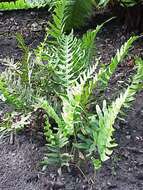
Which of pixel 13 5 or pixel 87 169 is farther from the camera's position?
pixel 13 5

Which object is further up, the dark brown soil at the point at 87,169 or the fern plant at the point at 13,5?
the fern plant at the point at 13,5

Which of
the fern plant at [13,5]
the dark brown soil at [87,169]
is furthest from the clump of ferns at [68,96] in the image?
the fern plant at [13,5]

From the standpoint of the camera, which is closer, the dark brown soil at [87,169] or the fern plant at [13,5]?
the dark brown soil at [87,169]

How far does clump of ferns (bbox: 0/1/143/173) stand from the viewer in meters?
2.01

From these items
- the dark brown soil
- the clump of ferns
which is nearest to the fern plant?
the clump of ferns

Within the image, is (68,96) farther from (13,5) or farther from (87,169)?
(13,5)

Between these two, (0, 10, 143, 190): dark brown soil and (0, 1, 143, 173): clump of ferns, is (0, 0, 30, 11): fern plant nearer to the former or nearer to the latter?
(0, 1, 143, 173): clump of ferns

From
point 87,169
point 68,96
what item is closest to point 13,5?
point 68,96

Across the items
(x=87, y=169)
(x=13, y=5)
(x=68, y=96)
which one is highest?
(x=13, y=5)

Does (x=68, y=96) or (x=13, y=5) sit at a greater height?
(x=13, y=5)

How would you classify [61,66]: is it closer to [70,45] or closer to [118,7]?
[70,45]

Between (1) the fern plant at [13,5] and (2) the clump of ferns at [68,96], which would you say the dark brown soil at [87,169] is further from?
(1) the fern plant at [13,5]

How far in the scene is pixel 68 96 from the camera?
2082 millimetres

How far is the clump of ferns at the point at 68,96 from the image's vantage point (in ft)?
6.60
